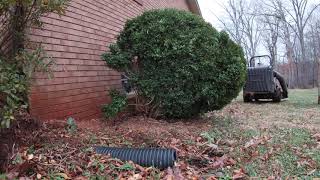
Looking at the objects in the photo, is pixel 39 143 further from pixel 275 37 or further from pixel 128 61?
pixel 275 37

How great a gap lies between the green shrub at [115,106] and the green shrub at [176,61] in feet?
1.22

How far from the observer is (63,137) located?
15.4 ft

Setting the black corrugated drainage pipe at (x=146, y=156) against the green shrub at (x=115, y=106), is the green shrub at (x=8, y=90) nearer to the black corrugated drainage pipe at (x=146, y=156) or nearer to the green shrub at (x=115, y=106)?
the black corrugated drainage pipe at (x=146, y=156)

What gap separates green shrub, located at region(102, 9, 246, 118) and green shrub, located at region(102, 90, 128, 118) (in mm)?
373

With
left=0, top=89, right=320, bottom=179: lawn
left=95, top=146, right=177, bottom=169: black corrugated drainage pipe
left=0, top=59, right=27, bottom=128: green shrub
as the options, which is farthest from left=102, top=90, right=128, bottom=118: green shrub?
left=0, top=59, right=27, bottom=128: green shrub

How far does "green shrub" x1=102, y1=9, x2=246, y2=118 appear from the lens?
651cm

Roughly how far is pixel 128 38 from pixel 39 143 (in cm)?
314

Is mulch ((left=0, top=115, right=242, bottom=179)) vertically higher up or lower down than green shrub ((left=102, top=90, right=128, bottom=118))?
lower down

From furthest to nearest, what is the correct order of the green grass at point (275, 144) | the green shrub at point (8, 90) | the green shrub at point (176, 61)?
the green shrub at point (176, 61) → the green grass at point (275, 144) → the green shrub at point (8, 90)

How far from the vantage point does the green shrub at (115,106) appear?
21.5 ft

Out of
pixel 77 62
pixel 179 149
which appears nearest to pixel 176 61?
pixel 77 62

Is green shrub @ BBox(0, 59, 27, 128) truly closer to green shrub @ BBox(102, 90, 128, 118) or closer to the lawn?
the lawn

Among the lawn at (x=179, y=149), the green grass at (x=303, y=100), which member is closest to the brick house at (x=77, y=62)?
the lawn at (x=179, y=149)

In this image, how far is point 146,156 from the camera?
13.7 ft
